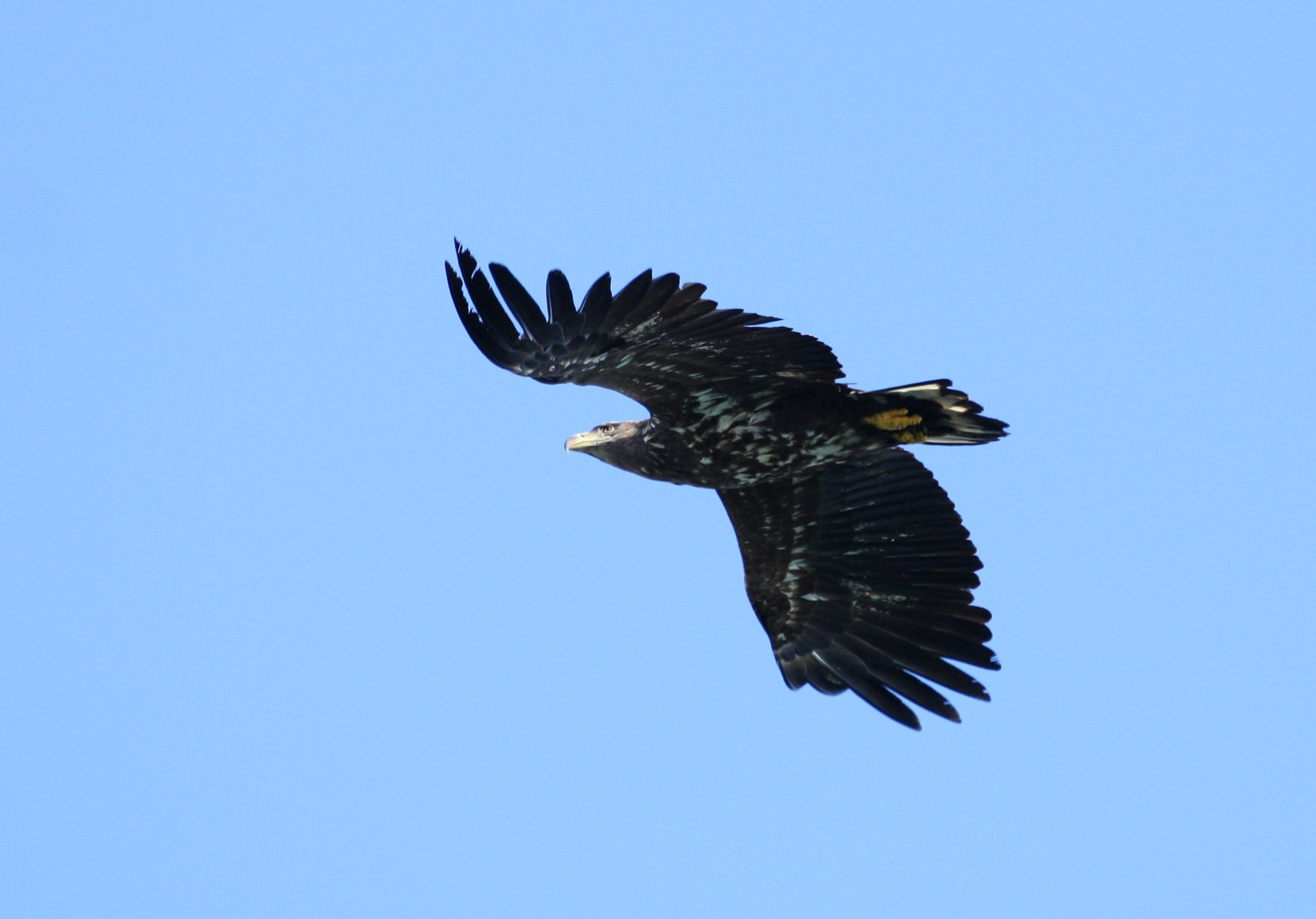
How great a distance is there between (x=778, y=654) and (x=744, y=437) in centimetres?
191

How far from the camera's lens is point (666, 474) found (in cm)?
1078

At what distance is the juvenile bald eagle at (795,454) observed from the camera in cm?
920

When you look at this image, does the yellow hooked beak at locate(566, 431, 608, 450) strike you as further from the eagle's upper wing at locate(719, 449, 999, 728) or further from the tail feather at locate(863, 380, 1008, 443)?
the tail feather at locate(863, 380, 1008, 443)

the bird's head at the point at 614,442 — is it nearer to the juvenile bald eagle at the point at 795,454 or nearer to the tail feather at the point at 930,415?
the juvenile bald eagle at the point at 795,454

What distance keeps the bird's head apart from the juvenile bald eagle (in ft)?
0.04

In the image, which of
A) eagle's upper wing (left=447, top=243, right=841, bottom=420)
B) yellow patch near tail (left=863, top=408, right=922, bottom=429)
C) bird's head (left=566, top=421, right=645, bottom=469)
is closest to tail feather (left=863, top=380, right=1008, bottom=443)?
yellow patch near tail (left=863, top=408, right=922, bottom=429)

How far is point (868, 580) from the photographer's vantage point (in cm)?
1134

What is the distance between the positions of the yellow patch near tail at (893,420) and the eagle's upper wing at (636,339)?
502 millimetres

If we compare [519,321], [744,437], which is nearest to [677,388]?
[744,437]

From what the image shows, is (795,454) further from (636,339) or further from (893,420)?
(636,339)

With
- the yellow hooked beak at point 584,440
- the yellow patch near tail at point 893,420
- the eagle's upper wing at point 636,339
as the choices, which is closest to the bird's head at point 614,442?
the yellow hooked beak at point 584,440

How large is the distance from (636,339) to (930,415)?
7.13 ft

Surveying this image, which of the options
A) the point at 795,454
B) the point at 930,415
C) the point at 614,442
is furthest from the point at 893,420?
the point at 614,442

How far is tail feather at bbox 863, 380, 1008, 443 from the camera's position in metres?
10.2
